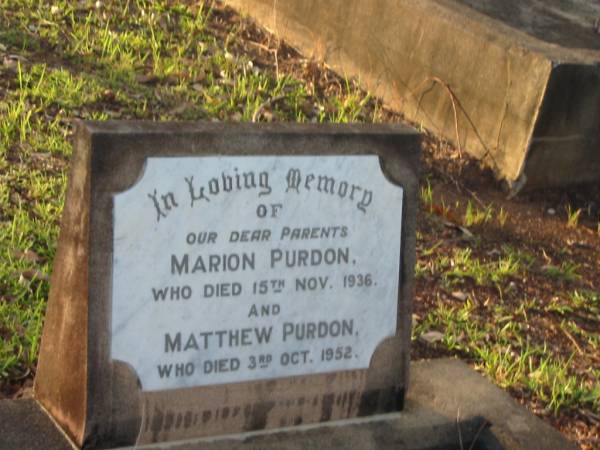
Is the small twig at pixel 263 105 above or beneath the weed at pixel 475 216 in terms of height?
above

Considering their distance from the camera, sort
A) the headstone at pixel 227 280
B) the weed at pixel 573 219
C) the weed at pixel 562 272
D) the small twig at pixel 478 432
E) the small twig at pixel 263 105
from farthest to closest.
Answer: the small twig at pixel 263 105
the weed at pixel 573 219
the weed at pixel 562 272
the small twig at pixel 478 432
the headstone at pixel 227 280

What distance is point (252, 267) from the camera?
3.03 metres

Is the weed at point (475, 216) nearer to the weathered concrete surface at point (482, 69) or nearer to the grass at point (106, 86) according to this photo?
the weathered concrete surface at point (482, 69)

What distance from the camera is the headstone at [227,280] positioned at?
9.37 ft

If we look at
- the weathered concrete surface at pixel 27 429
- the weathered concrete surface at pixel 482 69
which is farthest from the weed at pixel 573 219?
the weathered concrete surface at pixel 27 429

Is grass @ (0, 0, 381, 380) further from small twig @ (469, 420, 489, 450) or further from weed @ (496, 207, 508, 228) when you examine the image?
small twig @ (469, 420, 489, 450)

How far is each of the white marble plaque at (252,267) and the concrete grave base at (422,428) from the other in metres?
0.17

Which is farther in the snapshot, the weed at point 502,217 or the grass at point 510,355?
the weed at point 502,217

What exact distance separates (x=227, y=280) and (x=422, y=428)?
2.46 feet

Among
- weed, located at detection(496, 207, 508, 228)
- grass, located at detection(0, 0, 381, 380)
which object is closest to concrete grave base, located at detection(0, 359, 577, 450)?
grass, located at detection(0, 0, 381, 380)

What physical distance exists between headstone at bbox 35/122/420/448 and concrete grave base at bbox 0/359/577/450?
41 millimetres

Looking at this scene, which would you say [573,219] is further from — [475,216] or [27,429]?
[27,429]

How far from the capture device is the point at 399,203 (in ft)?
10.5

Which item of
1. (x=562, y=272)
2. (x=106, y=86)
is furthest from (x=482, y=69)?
(x=106, y=86)
